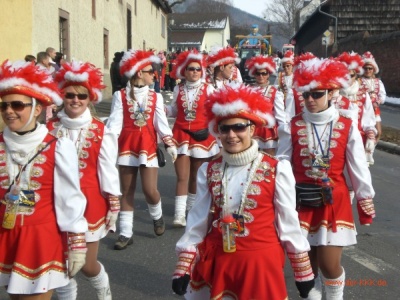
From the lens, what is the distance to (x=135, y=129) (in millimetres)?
7055

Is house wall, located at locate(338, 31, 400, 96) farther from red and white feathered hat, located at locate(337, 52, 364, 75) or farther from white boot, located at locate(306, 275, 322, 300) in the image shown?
white boot, located at locate(306, 275, 322, 300)

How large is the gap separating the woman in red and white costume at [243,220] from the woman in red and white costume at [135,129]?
3.22 metres

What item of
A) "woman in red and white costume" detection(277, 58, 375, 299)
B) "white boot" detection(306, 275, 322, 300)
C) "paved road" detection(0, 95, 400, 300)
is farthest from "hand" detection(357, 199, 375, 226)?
"paved road" detection(0, 95, 400, 300)

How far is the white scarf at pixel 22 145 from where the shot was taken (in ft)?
12.0

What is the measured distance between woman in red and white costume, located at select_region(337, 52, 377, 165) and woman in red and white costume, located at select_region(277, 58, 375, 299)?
231cm

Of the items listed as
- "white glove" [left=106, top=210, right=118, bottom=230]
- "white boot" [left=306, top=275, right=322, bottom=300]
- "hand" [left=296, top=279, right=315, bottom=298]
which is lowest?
"white boot" [left=306, top=275, right=322, bottom=300]

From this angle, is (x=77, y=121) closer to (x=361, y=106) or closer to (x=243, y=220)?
(x=243, y=220)

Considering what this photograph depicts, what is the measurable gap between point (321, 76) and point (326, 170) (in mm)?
731

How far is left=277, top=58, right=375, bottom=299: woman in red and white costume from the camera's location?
466 centimetres

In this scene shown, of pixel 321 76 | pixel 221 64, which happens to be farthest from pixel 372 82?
pixel 321 76

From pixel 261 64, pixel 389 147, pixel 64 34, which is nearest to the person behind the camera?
pixel 261 64

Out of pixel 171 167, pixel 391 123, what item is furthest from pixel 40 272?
pixel 391 123

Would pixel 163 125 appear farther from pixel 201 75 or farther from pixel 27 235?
pixel 27 235

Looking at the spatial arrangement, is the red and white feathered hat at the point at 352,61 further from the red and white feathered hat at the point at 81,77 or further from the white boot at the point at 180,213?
the red and white feathered hat at the point at 81,77
